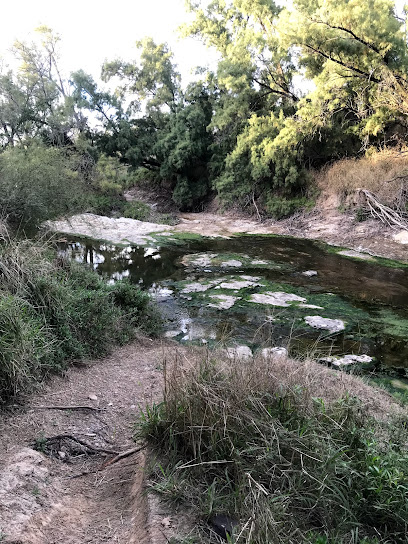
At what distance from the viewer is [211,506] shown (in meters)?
1.86

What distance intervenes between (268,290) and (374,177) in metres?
8.43

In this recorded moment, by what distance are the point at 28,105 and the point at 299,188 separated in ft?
45.9

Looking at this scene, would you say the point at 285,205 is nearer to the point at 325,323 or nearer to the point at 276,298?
the point at 276,298

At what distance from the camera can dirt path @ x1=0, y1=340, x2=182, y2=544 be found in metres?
1.90

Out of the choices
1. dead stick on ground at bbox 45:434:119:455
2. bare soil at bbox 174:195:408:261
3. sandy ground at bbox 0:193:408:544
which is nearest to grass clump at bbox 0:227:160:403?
sandy ground at bbox 0:193:408:544

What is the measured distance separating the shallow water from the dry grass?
3.11 metres

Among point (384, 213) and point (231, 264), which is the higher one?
point (384, 213)

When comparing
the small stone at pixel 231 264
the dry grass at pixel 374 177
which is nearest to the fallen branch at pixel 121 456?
the small stone at pixel 231 264

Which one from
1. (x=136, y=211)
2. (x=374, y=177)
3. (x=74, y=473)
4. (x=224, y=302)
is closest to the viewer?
(x=74, y=473)

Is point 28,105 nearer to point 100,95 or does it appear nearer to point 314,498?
point 100,95

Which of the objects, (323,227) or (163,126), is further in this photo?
(163,126)

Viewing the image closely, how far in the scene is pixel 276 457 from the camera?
2053 millimetres

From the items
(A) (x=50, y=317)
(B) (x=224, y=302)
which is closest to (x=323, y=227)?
(B) (x=224, y=302)

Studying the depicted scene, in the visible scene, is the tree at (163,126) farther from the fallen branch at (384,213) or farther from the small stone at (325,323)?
the small stone at (325,323)
